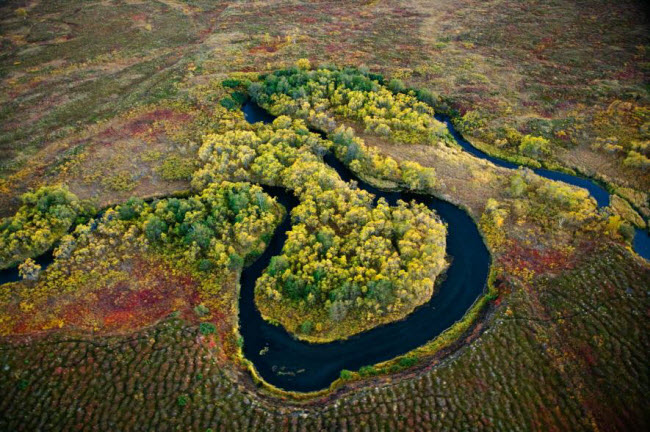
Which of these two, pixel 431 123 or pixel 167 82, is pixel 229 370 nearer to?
pixel 431 123

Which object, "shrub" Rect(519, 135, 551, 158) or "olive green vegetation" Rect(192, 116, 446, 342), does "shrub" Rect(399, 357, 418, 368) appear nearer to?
"olive green vegetation" Rect(192, 116, 446, 342)

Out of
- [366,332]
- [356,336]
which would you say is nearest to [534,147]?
[366,332]

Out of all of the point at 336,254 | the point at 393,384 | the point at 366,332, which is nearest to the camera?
the point at 393,384

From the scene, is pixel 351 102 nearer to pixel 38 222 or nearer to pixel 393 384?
pixel 393 384

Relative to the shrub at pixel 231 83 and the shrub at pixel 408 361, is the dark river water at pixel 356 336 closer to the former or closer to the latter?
the shrub at pixel 408 361

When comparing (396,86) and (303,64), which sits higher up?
(396,86)
